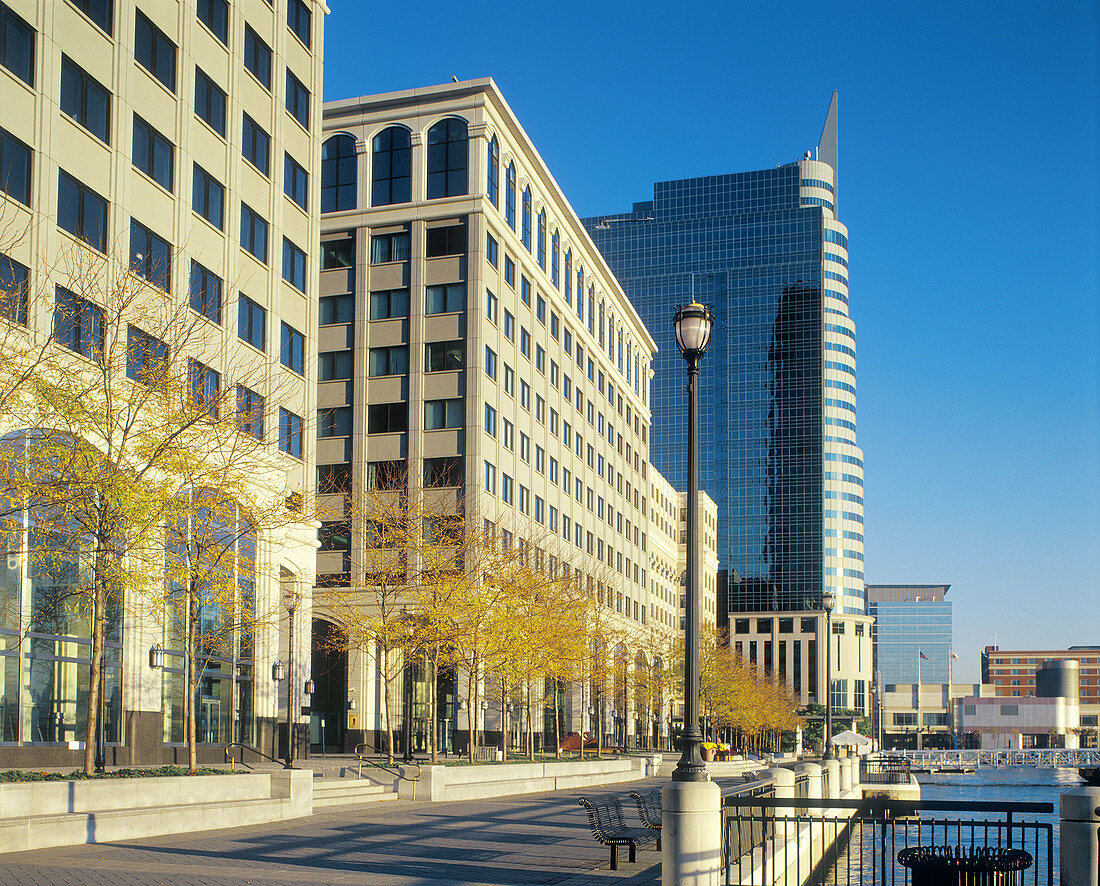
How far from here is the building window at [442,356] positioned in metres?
60.5

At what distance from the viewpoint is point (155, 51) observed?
3388 cm

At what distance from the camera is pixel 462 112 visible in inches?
2403

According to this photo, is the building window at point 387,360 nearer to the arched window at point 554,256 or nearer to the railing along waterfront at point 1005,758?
the arched window at point 554,256

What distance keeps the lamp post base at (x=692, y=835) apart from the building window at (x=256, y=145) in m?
31.6

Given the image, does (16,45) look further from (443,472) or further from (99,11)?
(443,472)

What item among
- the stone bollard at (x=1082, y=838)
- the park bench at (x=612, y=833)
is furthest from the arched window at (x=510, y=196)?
the stone bollard at (x=1082, y=838)

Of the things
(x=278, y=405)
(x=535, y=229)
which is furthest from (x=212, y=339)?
(x=535, y=229)

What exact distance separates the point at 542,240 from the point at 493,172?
1024 cm

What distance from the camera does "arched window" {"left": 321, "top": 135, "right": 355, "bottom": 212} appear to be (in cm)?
6375

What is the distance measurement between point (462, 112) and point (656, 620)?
191ft

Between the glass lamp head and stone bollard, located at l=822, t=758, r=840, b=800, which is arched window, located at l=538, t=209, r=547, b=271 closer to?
stone bollard, located at l=822, t=758, r=840, b=800

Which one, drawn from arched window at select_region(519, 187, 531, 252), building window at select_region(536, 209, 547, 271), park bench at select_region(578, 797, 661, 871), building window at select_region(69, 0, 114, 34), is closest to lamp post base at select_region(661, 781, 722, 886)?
park bench at select_region(578, 797, 661, 871)

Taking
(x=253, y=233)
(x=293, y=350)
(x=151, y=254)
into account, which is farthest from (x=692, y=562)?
(x=293, y=350)

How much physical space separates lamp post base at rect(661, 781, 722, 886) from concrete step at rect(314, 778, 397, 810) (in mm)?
16021
